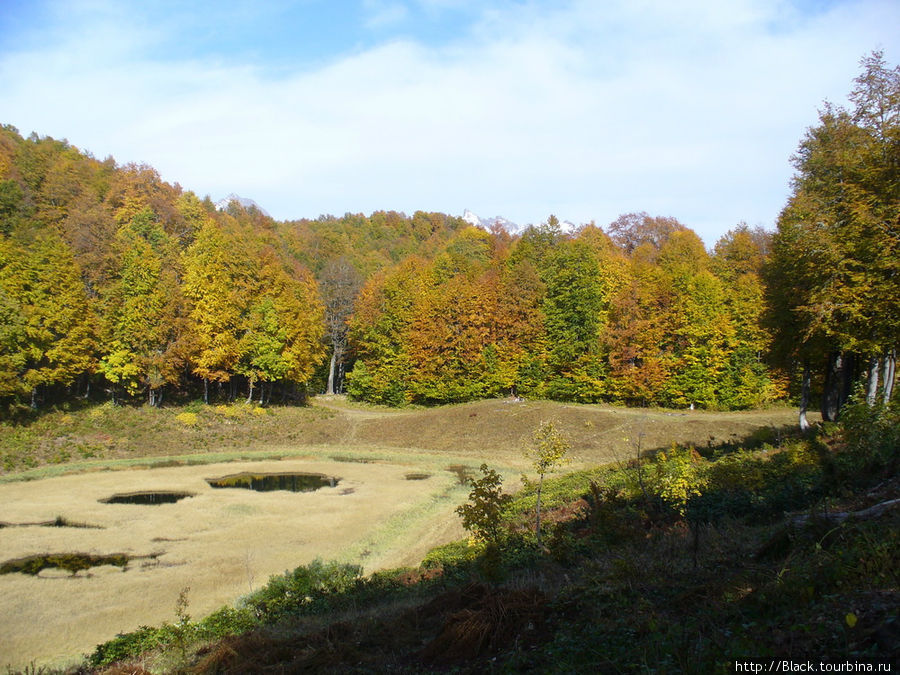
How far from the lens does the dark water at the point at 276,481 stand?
1184 inches

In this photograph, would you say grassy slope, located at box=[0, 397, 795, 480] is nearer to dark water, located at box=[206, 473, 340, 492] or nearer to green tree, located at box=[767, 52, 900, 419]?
dark water, located at box=[206, 473, 340, 492]

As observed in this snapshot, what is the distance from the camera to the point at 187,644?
1070cm

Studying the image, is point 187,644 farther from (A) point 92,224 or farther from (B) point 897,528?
(A) point 92,224

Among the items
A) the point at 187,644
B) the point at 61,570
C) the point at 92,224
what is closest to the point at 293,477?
the point at 61,570

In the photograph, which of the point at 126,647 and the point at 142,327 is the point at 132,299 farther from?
the point at 126,647

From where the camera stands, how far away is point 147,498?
88.2ft

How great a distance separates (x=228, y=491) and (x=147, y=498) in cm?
372

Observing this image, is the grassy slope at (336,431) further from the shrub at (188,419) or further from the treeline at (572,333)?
A: the treeline at (572,333)

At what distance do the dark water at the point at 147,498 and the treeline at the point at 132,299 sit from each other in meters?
15.2

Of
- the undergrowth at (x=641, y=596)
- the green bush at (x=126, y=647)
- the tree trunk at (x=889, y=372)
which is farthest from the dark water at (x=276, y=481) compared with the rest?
the tree trunk at (x=889, y=372)

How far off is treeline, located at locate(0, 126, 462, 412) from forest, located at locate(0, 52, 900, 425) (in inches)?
7.1

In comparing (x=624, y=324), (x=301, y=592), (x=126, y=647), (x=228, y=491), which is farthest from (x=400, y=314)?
(x=126, y=647)

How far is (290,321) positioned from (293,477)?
22.8 m

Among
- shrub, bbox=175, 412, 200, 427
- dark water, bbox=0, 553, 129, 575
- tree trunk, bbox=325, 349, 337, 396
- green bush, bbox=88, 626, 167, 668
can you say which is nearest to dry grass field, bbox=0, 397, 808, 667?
shrub, bbox=175, 412, 200, 427
